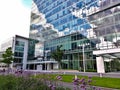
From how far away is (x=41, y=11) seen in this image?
6556cm

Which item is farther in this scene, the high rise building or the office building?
the office building

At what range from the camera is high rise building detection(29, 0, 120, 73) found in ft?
105

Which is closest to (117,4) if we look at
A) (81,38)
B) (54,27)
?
(81,38)

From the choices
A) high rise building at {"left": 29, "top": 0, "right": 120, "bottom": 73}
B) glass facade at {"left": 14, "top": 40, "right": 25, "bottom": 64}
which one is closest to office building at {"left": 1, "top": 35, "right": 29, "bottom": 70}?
glass facade at {"left": 14, "top": 40, "right": 25, "bottom": 64}

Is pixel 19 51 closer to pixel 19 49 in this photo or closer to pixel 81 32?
pixel 19 49

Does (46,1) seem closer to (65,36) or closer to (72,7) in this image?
(72,7)

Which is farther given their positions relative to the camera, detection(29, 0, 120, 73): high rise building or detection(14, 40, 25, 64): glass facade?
detection(14, 40, 25, 64): glass facade

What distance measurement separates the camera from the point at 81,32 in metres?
42.4

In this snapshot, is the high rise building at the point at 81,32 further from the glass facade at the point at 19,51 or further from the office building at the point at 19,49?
the glass facade at the point at 19,51

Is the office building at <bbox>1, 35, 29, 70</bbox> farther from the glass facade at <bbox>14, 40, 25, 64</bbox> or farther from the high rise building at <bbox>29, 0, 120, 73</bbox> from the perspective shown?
the high rise building at <bbox>29, 0, 120, 73</bbox>

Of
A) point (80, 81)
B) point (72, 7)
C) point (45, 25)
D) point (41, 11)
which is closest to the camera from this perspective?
point (80, 81)

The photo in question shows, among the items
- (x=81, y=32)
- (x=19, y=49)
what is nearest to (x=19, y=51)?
(x=19, y=49)

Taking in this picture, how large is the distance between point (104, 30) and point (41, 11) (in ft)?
126

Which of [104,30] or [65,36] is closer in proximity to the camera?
[104,30]
